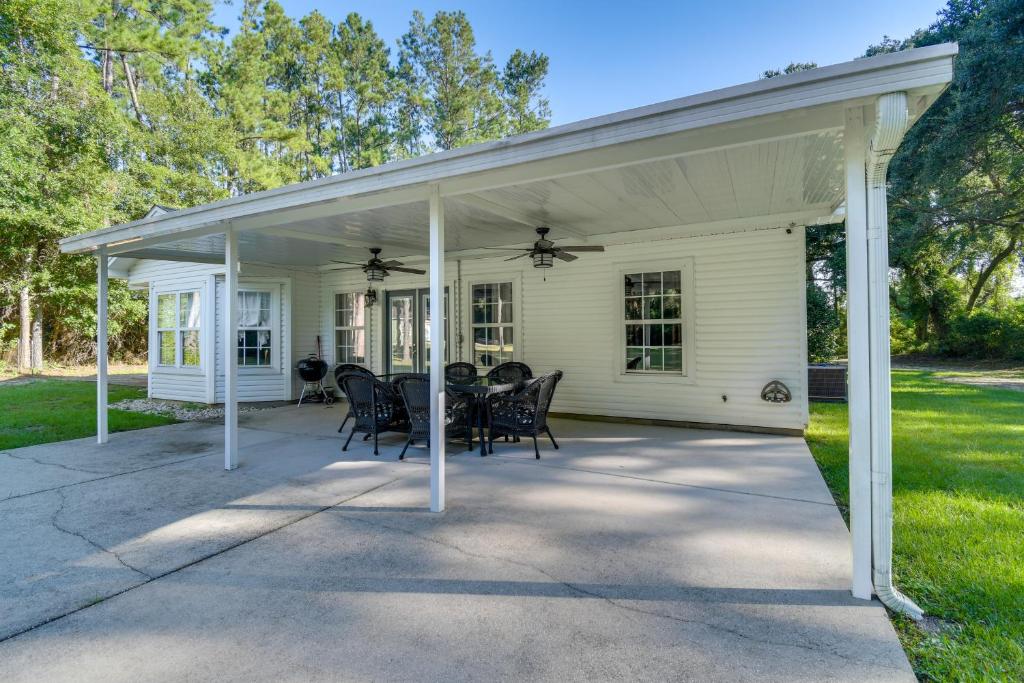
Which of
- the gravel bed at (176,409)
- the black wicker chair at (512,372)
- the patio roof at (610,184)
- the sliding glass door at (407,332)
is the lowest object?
the gravel bed at (176,409)

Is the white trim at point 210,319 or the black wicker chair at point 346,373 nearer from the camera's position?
the black wicker chair at point 346,373

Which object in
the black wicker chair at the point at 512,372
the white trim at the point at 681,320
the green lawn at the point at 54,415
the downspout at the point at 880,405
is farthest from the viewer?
the black wicker chair at the point at 512,372

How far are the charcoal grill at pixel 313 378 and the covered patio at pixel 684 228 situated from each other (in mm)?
1500

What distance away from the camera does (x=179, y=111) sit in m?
16.4

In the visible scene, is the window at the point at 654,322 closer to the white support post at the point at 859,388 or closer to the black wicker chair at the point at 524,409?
the black wicker chair at the point at 524,409

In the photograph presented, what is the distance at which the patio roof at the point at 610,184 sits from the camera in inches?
93.4

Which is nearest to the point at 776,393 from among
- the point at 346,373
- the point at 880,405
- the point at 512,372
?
the point at 512,372

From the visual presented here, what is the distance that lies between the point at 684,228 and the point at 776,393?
2285 millimetres

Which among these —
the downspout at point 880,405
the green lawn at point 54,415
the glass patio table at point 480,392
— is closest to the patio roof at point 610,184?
the downspout at point 880,405

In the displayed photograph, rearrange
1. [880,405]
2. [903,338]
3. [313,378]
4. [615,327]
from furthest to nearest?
[903,338] < [313,378] < [615,327] < [880,405]

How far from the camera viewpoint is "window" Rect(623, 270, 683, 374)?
6750 millimetres

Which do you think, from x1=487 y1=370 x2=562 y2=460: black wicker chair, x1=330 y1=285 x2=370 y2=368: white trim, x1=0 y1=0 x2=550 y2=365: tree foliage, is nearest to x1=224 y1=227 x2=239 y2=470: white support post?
x1=487 y1=370 x2=562 y2=460: black wicker chair

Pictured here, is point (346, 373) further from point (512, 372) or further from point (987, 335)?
point (987, 335)

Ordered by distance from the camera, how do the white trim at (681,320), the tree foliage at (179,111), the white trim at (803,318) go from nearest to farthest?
the white trim at (803,318) < the white trim at (681,320) < the tree foliage at (179,111)
